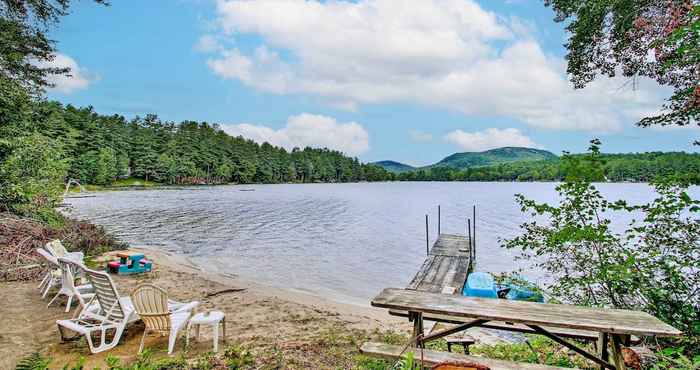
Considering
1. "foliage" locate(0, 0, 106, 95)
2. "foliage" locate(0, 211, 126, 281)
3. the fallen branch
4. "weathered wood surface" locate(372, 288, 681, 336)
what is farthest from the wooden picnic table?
"foliage" locate(0, 211, 126, 281)

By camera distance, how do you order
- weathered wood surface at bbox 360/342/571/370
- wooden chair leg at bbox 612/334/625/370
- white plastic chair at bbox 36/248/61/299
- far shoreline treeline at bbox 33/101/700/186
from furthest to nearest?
far shoreline treeline at bbox 33/101/700/186 < white plastic chair at bbox 36/248/61/299 < weathered wood surface at bbox 360/342/571/370 < wooden chair leg at bbox 612/334/625/370

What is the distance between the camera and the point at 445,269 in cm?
1381

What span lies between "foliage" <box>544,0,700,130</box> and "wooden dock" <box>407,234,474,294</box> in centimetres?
647

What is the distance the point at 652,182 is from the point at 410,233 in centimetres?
2324

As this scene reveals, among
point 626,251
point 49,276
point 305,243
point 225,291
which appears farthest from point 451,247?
point 49,276

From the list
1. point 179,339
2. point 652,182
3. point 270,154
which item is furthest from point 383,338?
point 270,154

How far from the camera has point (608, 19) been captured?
705 centimetres

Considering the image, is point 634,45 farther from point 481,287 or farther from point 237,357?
point 237,357

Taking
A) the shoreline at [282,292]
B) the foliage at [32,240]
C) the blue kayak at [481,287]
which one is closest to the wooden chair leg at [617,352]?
the shoreline at [282,292]

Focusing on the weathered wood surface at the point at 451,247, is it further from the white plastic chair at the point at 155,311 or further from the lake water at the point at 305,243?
the white plastic chair at the point at 155,311

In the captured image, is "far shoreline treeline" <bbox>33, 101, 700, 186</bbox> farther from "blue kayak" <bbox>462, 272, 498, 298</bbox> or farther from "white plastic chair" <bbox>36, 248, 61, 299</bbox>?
"white plastic chair" <bbox>36, 248, 61, 299</bbox>

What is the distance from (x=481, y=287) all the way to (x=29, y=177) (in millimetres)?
15693

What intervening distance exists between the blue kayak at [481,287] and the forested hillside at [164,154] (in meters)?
43.6

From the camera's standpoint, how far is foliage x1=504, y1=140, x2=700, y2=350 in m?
5.44
